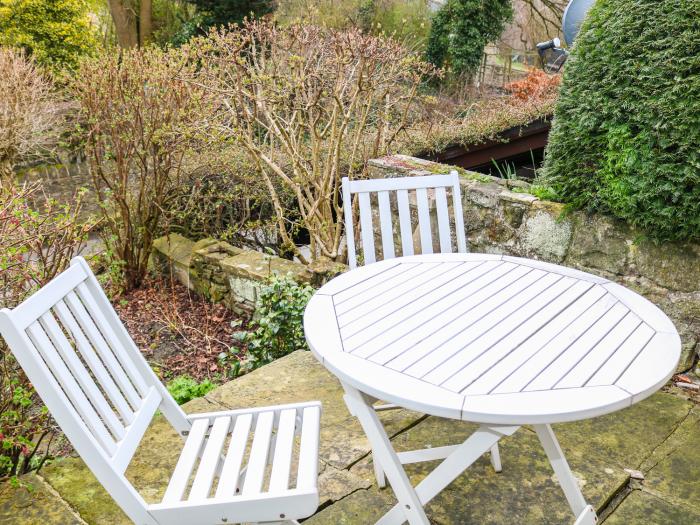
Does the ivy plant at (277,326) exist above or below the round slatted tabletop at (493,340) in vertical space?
below

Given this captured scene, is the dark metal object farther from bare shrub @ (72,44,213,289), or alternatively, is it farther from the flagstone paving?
the flagstone paving

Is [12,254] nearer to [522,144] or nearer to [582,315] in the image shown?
[582,315]

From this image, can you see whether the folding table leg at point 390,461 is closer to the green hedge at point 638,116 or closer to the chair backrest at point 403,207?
the chair backrest at point 403,207

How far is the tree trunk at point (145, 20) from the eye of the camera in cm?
1374

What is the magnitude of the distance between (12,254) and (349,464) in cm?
194

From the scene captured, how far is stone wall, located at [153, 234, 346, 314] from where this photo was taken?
15.5ft

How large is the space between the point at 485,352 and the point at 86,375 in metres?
1.26

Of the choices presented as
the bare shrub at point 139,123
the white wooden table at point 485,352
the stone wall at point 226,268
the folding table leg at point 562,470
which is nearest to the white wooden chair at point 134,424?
the white wooden table at point 485,352

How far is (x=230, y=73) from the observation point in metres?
5.12

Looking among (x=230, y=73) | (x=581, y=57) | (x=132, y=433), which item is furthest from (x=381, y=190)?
(x=230, y=73)

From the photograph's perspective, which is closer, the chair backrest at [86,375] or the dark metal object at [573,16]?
the chair backrest at [86,375]

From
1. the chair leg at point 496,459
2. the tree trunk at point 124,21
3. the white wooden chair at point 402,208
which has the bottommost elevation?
the chair leg at point 496,459

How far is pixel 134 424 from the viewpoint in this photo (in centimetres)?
182

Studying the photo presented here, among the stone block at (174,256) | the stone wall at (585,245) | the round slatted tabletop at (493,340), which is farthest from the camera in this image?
the stone block at (174,256)
